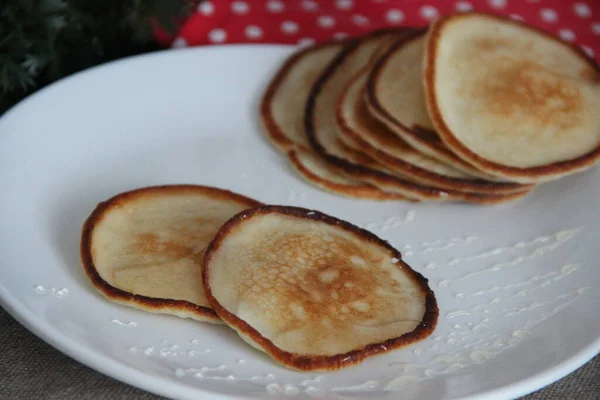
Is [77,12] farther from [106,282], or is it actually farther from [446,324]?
[446,324]

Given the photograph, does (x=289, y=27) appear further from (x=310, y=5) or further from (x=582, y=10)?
(x=582, y=10)

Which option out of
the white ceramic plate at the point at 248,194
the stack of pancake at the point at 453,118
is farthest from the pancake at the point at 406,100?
the white ceramic plate at the point at 248,194

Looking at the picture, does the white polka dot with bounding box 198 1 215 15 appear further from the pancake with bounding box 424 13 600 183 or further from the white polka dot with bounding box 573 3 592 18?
the white polka dot with bounding box 573 3 592 18

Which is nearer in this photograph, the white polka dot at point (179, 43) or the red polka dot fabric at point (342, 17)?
the white polka dot at point (179, 43)

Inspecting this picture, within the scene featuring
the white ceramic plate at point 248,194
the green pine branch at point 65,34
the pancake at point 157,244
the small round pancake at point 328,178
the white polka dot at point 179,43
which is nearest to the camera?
the white ceramic plate at point 248,194

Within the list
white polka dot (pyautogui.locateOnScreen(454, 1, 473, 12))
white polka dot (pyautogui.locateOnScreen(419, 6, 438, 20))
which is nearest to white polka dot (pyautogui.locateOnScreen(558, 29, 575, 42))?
white polka dot (pyautogui.locateOnScreen(454, 1, 473, 12))

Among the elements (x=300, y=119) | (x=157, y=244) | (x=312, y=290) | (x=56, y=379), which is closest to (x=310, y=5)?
(x=300, y=119)

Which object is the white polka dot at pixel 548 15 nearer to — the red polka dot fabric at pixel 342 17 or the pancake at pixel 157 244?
the red polka dot fabric at pixel 342 17
